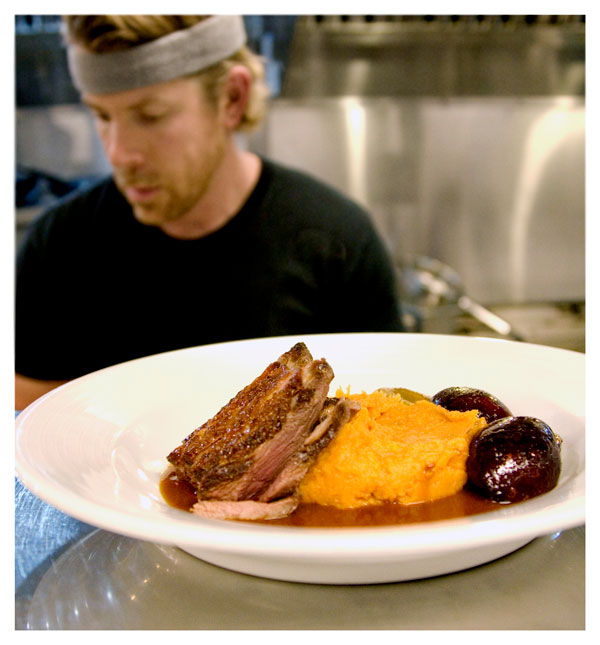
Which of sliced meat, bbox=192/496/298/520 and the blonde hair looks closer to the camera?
sliced meat, bbox=192/496/298/520

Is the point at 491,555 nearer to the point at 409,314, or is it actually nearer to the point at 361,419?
the point at 361,419

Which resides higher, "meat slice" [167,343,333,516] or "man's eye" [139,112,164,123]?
"man's eye" [139,112,164,123]

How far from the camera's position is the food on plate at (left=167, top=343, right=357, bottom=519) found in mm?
1095

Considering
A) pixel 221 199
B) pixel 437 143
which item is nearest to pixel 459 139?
pixel 437 143

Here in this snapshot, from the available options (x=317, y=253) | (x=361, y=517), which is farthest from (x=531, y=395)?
(x=317, y=253)

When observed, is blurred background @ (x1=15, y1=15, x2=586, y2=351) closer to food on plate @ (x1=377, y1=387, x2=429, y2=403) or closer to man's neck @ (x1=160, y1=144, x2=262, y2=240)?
man's neck @ (x1=160, y1=144, x2=262, y2=240)

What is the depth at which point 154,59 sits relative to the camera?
3.16 meters

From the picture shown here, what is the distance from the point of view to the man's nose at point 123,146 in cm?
364

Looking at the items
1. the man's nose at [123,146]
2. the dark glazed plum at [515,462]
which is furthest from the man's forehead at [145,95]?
the dark glazed plum at [515,462]

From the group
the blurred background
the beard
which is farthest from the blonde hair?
the blurred background

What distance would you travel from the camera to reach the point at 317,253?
371 centimetres

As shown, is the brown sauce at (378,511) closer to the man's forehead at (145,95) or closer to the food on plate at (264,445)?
the food on plate at (264,445)

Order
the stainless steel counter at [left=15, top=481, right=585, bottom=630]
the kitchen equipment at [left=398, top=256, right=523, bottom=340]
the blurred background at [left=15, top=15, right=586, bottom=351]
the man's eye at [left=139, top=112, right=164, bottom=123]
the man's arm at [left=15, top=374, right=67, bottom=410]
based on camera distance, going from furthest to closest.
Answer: the blurred background at [left=15, top=15, right=586, bottom=351] → the kitchen equipment at [left=398, top=256, right=523, bottom=340] → the man's eye at [left=139, top=112, right=164, bottom=123] → the man's arm at [left=15, top=374, right=67, bottom=410] → the stainless steel counter at [left=15, top=481, right=585, bottom=630]

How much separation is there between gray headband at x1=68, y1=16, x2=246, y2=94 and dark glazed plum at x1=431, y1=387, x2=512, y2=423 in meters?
2.39
